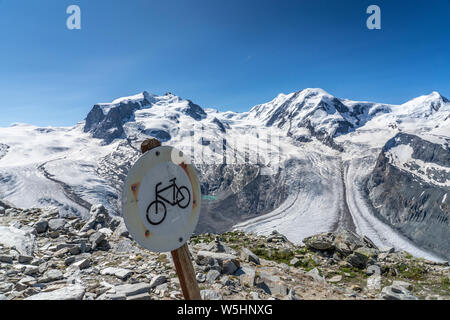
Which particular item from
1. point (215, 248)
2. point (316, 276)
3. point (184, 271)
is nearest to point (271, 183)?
point (215, 248)

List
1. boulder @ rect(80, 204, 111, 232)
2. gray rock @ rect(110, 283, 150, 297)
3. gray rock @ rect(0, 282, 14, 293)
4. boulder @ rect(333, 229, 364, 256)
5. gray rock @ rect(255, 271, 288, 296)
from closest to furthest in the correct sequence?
1. gray rock @ rect(110, 283, 150, 297)
2. gray rock @ rect(0, 282, 14, 293)
3. gray rock @ rect(255, 271, 288, 296)
4. boulder @ rect(80, 204, 111, 232)
5. boulder @ rect(333, 229, 364, 256)

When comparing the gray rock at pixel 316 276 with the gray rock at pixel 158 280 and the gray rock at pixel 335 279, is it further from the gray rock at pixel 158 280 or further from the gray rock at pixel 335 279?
the gray rock at pixel 158 280

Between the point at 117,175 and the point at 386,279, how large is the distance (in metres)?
153

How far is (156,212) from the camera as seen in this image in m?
2.70

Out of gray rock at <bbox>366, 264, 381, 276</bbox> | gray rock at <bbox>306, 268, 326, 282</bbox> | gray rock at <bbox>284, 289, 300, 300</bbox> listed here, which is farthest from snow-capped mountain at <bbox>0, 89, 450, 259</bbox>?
gray rock at <bbox>284, 289, 300, 300</bbox>

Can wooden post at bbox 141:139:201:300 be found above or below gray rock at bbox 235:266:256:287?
above

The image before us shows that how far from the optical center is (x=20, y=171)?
125 metres

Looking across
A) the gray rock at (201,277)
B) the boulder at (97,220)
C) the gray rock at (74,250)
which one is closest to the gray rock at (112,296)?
the gray rock at (201,277)

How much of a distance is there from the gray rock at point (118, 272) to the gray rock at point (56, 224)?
4.67 meters

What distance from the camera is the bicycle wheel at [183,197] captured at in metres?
2.96

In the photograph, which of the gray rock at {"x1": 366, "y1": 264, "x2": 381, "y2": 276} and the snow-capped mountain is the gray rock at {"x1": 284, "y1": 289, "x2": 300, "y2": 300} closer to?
the gray rock at {"x1": 366, "y1": 264, "x2": 381, "y2": 276}

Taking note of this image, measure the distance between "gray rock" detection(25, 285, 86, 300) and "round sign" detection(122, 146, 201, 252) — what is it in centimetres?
297

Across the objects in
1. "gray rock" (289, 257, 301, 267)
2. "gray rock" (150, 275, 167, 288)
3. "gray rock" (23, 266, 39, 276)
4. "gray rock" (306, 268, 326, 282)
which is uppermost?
"gray rock" (23, 266, 39, 276)

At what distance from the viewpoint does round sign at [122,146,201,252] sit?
98.9 inches
